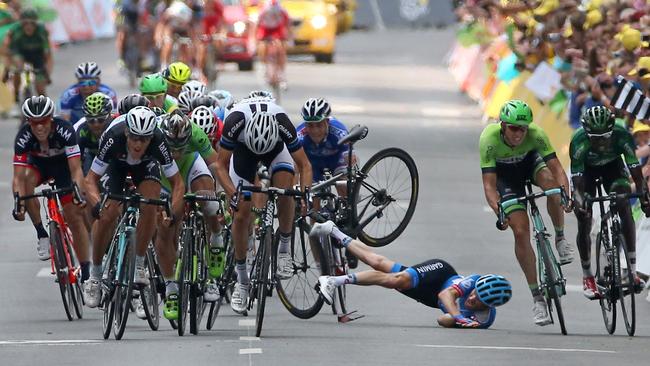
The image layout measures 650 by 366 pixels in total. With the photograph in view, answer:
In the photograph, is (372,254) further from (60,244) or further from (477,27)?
(477,27)

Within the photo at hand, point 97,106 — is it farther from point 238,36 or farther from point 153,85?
point 238,36

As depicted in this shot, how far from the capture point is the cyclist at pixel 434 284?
A: 54.2 ft

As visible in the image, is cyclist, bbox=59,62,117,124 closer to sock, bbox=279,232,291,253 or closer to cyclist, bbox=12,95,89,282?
cyclist, bbox=12,95,89,282

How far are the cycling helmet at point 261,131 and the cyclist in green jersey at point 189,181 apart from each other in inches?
18.4

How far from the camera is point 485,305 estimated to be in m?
16.9

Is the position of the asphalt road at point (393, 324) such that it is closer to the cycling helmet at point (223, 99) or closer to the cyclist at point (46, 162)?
the cyclist at point (46, 162)

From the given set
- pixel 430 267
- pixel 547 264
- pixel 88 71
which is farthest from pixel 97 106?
pixel 547 264

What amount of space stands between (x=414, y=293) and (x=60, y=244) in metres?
2.91

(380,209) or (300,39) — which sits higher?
(300,39)

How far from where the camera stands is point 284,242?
665 inches

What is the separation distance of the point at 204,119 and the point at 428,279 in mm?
2323

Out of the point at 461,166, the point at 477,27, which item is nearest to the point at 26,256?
the point at 461,166

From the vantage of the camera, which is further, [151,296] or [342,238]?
[151,296]

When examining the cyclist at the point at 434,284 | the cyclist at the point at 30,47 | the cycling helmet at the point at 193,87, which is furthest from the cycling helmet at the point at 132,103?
the cyclist at the point at 30,47
